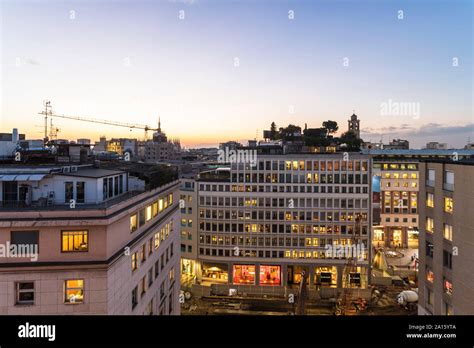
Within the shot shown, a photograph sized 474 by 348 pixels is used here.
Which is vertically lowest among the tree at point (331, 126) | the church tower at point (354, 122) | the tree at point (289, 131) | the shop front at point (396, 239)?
the shop front at point (396, 239)

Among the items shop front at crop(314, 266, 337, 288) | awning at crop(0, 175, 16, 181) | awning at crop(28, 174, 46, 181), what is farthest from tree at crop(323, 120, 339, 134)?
awning at crop(0, 175, 16, 181)

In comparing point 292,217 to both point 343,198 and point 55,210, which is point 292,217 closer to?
point 343,198

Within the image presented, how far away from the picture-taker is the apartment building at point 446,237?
12.0 m

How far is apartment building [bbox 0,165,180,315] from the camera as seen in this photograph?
7625 millimetres

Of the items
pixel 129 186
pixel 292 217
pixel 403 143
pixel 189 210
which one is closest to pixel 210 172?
pixel 189 210

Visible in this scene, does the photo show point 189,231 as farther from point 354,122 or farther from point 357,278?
point 354,122

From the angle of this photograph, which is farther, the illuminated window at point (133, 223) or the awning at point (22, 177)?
the illuminated window at point (133, 223)

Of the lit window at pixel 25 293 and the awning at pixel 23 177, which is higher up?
the awning at pixel 23 177

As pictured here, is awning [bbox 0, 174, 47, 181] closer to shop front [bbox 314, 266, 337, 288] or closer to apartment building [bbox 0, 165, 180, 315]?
apartment building [bbox 0, 165, 180, 315]

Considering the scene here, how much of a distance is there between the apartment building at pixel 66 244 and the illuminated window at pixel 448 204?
12.3 m

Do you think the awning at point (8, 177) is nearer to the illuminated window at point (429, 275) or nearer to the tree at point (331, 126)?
the illuminated window at point (429, 275)

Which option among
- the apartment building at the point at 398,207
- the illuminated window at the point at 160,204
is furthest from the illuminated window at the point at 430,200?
the apartment building at the point at 398,207

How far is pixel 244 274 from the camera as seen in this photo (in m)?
32.9
